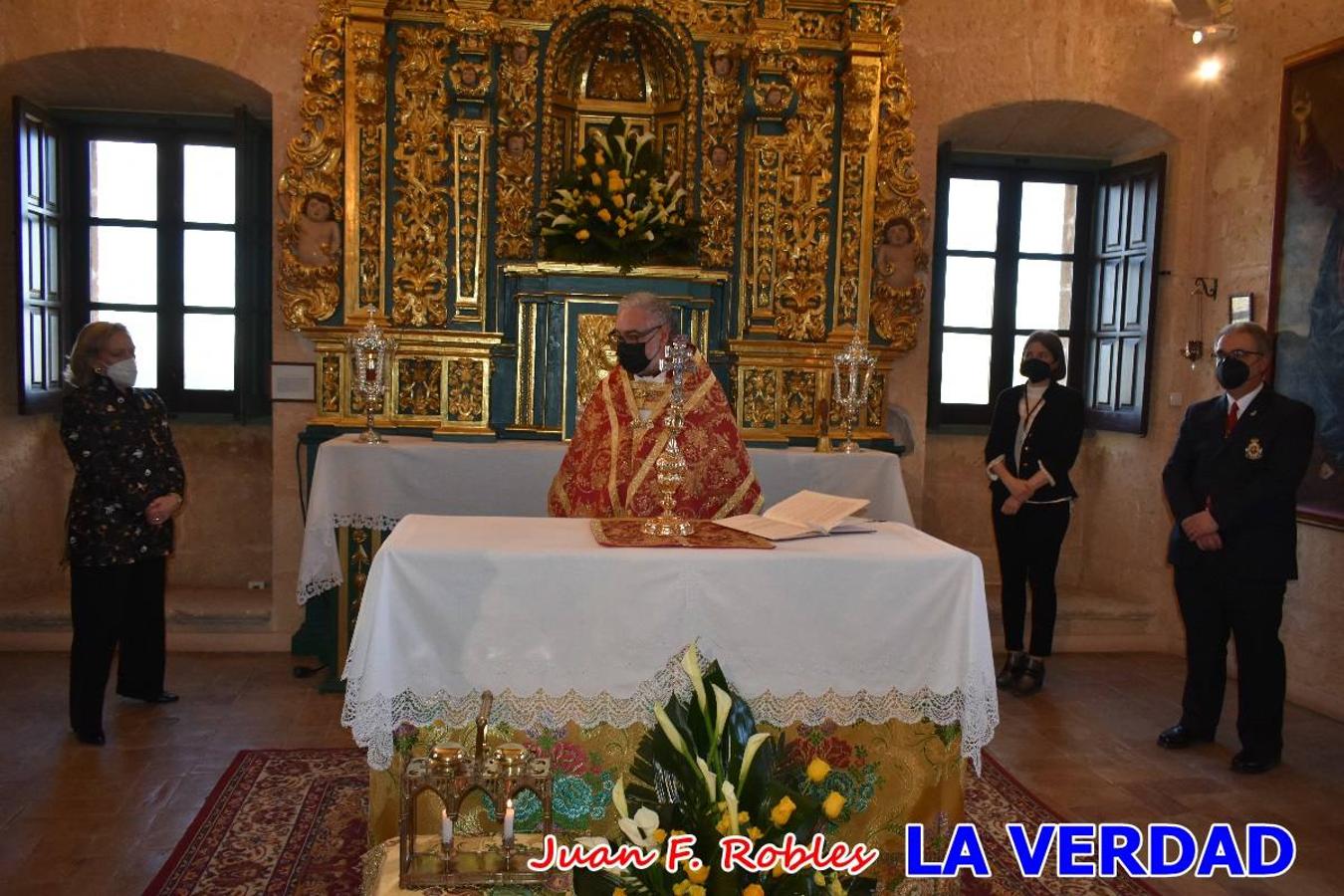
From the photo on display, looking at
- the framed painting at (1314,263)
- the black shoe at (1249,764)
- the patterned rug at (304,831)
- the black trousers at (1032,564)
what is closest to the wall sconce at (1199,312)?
the framed painting at (1314,263)

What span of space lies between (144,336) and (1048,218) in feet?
23.3

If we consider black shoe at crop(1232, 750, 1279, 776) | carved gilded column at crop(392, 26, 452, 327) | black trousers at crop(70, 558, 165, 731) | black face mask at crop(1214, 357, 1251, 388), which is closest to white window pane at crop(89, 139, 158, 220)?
carved gilded column at crop(392, 26, 452, 327)

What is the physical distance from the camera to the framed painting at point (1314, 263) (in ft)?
22.0

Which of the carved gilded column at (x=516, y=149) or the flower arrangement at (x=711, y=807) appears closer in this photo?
the flower arrangement at (x=711, y=807)

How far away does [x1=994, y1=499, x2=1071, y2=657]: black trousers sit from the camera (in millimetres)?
6852

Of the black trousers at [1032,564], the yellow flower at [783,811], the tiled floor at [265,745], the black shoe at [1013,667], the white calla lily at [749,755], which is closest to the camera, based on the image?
the yellow flower at [783,811]

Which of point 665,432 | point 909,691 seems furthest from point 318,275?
point 909,691

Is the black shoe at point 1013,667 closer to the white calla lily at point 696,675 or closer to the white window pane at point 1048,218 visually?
the white window pane at point 1048,218

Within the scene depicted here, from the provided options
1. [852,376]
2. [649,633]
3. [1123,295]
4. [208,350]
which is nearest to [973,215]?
[1123,295]

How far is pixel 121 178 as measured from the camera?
8469 millimetres

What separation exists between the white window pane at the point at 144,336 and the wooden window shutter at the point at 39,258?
34cm

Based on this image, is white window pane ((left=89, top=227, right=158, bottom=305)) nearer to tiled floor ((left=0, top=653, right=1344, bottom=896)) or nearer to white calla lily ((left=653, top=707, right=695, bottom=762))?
tiled floor ((left=0, top=653, right=1344, bottom=896))

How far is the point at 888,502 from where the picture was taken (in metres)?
6.73

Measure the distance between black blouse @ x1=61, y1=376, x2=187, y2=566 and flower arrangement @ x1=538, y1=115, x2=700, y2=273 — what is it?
8.78 feet
